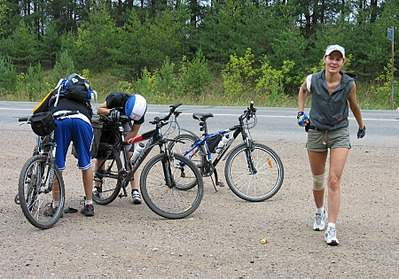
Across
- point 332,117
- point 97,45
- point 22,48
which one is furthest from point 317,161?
point 22,48

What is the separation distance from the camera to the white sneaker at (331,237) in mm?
5078

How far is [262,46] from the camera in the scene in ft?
115

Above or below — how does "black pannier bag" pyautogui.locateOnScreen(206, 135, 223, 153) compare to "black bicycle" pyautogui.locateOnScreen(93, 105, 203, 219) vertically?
above

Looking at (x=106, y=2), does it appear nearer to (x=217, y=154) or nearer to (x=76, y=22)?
(x=76, y=22)

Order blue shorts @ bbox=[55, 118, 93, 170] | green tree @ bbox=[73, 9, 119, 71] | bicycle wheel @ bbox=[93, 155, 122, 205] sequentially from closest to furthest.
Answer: blue shorts @ bbox=[55, 118, 93, 170], bicycle wheel @ bbox=[93, 155, 122, 205], green tree @ bbox=[73, 9, 119, 71]

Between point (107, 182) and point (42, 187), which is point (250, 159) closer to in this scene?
point (107, 182)

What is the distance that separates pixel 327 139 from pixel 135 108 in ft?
7.28

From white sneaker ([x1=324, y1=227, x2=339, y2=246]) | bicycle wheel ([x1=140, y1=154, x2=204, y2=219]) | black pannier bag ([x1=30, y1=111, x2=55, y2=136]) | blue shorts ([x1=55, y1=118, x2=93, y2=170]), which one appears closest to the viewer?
white sneaker ([x1=324, y1=227, x2=339, y2=246])

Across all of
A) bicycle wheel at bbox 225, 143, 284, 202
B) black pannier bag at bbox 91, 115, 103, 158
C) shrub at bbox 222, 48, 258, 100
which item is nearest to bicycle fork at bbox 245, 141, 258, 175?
bicycle wheel at bbox 225, 143, 284, 202

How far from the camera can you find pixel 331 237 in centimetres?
510

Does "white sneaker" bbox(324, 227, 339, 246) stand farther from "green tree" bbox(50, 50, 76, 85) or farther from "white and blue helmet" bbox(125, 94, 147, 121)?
"green tree" bbox(50, 50, 76, 85)

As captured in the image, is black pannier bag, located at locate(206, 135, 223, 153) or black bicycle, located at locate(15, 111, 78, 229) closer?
black bicycle, located at locate(15, 111, 78, 229)

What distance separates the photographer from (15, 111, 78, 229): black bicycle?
542 centimetres

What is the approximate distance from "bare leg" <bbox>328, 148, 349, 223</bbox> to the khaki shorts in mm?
67
